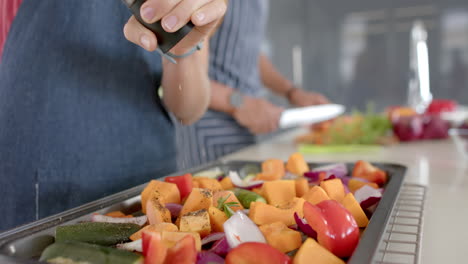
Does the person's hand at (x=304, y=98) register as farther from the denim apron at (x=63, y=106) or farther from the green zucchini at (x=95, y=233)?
the green zucchini at (x=95, y=233)

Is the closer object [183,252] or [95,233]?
[183,252]

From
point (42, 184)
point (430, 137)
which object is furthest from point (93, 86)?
point (430, 137)

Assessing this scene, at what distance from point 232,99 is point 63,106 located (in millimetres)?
948

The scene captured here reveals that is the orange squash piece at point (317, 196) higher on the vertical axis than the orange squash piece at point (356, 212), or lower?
higher

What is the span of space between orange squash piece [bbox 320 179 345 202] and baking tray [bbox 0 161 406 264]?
7 centimetres

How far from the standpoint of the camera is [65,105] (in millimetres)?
1094

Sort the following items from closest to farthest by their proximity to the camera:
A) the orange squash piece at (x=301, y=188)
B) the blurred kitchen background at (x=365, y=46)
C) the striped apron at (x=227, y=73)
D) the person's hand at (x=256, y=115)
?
the orange squash piece at (x=301, y=188) → the striped apron at (x=227, y=73) → the person's hand at (x=256, y=115) → the blurred kitchen background at (x=365, y=46)

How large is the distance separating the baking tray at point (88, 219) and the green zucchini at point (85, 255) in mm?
28

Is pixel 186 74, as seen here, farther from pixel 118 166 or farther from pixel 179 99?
pixel 118 166

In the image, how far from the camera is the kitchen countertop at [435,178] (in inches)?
31.5

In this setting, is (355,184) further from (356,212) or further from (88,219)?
(88,219)

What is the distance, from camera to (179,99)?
1.23 meters

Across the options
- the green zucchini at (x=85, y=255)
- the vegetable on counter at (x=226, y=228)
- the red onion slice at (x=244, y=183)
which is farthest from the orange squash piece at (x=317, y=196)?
the green zucchini at (x=85, y=255)

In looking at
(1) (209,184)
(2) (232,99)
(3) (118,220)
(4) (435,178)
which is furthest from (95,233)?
(2) (232,99)
